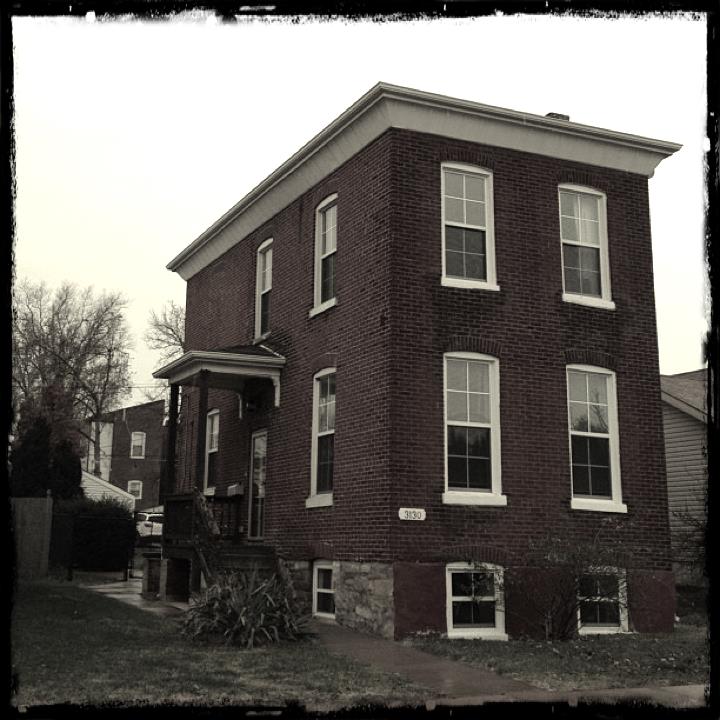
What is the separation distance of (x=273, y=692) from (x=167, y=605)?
8.26 metres

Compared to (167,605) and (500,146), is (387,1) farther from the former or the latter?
(167,605)

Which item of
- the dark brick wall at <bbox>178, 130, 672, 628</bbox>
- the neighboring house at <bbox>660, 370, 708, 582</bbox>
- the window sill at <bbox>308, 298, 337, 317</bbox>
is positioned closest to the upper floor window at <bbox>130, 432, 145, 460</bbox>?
the neighboring house at <bbox>660, 370, 708, 582</bbox>

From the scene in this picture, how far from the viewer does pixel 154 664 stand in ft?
30.3

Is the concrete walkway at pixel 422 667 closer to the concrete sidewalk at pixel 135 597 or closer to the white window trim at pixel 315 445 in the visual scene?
the white window trim at pixel 315 445

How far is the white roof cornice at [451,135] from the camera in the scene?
14.1 meters

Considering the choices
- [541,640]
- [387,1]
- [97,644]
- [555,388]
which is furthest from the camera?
[555,388]

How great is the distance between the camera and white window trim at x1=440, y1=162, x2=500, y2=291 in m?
14.2

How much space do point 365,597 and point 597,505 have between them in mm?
4045

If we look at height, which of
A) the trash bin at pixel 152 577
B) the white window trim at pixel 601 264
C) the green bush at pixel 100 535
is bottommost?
the trash bin at pixel 152 577

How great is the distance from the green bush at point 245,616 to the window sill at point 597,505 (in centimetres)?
487

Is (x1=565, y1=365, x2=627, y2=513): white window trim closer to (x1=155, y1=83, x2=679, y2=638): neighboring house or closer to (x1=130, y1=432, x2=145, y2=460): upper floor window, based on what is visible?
(x1=155, y1=83, x2=679, y2=638): neighboring house

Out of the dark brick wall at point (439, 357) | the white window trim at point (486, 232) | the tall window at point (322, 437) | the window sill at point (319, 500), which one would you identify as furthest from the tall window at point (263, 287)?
the white window trim at point (486, 232)

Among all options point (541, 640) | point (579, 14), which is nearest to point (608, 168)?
point (541, 640)

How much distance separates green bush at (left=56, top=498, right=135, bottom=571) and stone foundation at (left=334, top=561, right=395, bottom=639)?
422 inches
